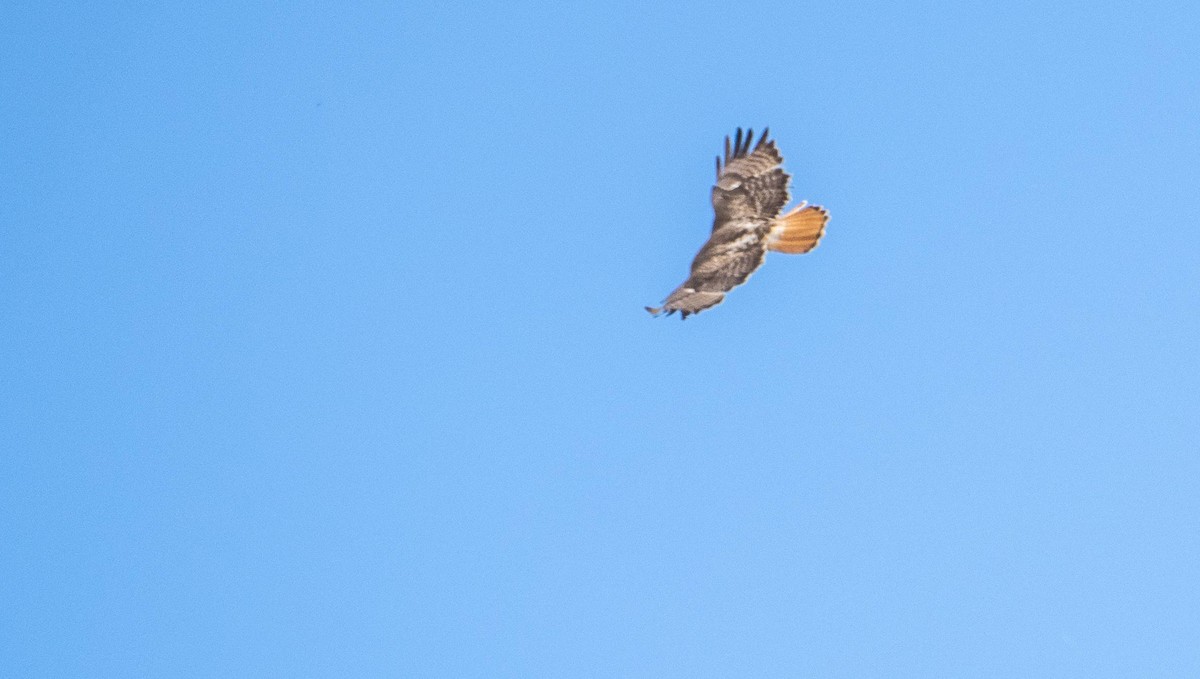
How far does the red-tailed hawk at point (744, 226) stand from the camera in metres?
12.9

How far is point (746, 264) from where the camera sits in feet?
43.0

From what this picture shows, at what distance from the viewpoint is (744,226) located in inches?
511

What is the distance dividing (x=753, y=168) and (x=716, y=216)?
21.2 inches

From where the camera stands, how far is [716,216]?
42.6 feet

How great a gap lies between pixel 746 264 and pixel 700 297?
52cm

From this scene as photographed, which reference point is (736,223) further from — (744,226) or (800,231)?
(800,231)

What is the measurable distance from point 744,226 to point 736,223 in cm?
8

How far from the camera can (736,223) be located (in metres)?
13.0

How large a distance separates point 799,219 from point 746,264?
0.64 metres

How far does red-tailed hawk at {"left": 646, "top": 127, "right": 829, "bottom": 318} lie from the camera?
12859 mm

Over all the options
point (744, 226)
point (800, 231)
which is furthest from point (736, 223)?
point (800, 231)

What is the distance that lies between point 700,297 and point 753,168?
4.06 ft

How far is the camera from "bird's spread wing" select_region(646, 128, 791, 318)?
42.2 ft
